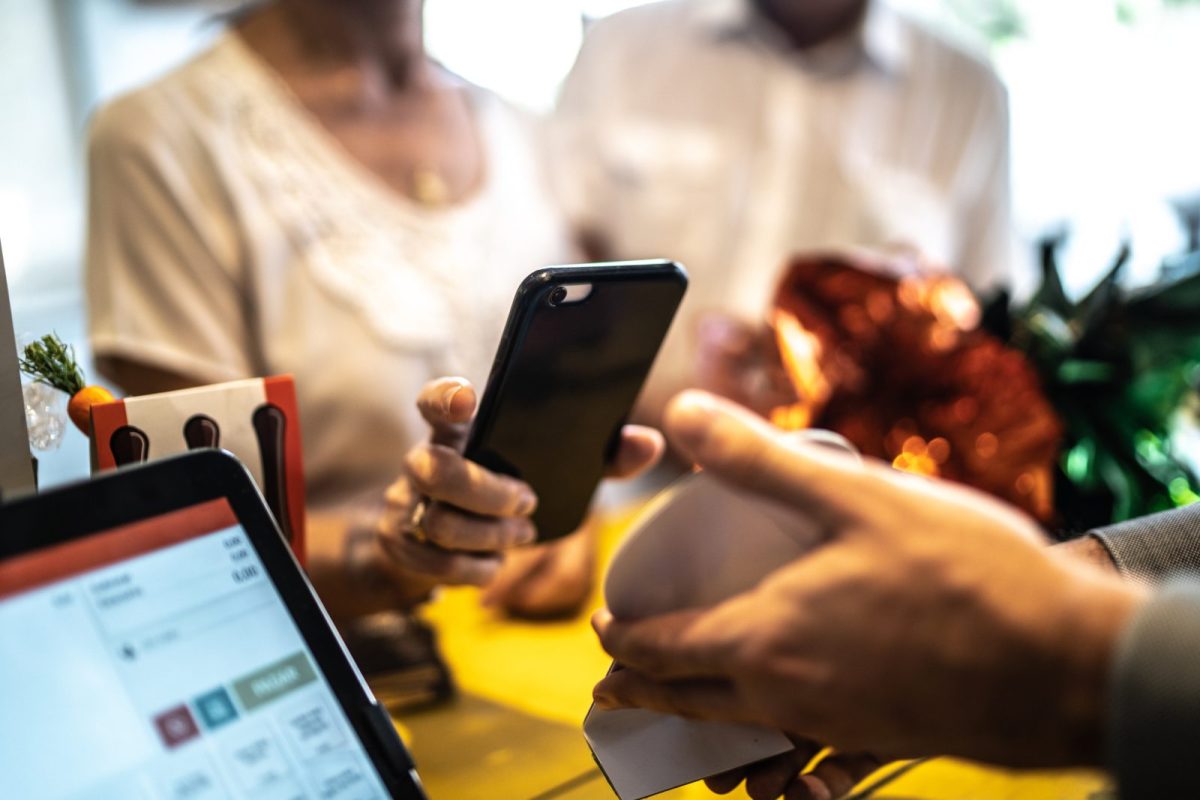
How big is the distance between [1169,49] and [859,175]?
5.59ft

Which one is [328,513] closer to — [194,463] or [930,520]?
[194,463]

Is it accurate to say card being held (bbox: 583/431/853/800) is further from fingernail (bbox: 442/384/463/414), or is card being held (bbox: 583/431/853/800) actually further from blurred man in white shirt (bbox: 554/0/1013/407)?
blurred man in white shirt (bbox: 554/0/1013/407)

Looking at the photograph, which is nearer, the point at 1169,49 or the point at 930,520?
the point at 930,520

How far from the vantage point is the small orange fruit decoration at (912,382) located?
0.67m

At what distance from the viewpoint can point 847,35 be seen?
1.24 metres

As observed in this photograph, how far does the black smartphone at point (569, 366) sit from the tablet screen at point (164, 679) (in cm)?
14

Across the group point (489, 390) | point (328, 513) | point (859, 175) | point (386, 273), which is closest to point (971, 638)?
point (489, 390)

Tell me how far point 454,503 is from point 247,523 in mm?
139

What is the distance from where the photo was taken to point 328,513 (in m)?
0.58

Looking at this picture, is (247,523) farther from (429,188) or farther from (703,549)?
(429,188)

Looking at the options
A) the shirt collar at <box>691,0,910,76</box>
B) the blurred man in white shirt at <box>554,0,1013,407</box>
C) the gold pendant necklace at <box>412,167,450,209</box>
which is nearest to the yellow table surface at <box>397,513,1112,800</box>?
the gold pendant necklace at <box>412,167,450,209</box>

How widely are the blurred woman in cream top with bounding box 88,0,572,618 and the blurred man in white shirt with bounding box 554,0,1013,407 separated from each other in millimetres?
317

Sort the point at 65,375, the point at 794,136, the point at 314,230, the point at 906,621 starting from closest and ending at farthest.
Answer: the point at 906,621
the point at 65,375
the point at 314,230
the point at 794,136

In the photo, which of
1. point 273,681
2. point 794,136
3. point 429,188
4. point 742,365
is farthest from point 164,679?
point 794,136
